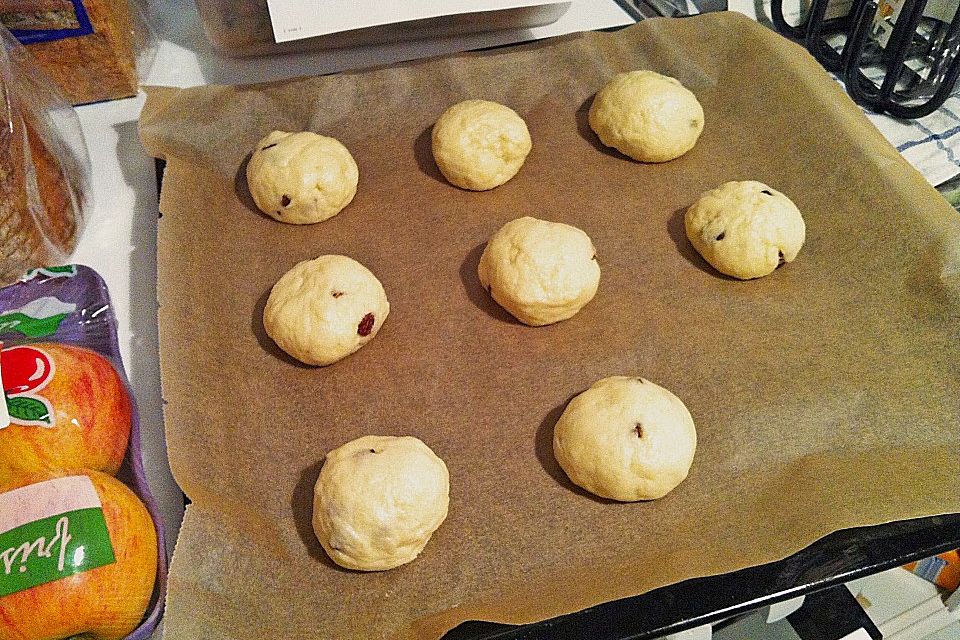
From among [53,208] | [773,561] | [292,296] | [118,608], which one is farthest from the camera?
[53,208]

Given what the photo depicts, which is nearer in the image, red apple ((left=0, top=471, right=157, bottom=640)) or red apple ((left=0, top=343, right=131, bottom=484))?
red apple ((left=0, top=471, right=157, bottom=640))

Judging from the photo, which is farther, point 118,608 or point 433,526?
point 433,526

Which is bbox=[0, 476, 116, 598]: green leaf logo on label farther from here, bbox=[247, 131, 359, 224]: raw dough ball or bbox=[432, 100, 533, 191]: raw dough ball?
bbox=[432, 100, 533, 191]: raw dough ball

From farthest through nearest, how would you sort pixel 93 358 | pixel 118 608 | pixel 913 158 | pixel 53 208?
pixel 913 158 < pixel 53 208 < pixel 93 358 < pixel 118 608

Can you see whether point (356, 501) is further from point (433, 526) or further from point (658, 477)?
point (658, 477)

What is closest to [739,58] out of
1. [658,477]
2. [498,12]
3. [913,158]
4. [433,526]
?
[913,158]

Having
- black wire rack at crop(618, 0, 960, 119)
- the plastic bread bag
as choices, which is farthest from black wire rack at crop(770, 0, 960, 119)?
the plastic bread bag

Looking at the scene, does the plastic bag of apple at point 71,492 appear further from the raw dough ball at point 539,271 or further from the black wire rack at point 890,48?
the black wire rack at point 890,48
